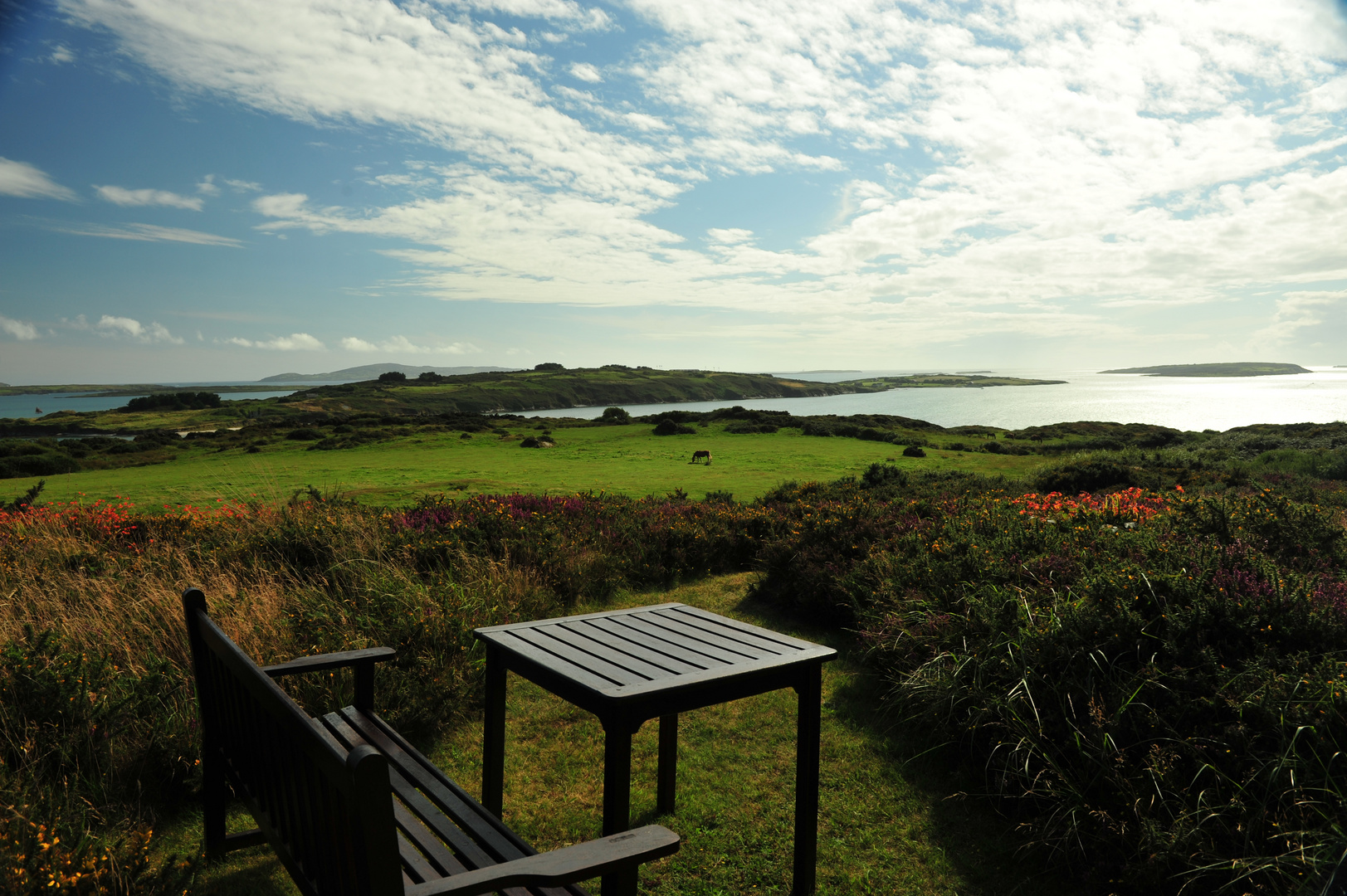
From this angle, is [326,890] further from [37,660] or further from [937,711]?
[937,711]

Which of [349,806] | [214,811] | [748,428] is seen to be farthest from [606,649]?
[748,428]

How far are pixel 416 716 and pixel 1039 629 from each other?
13.5 ft

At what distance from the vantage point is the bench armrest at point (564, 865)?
1.78 metres

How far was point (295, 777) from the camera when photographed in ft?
6.47

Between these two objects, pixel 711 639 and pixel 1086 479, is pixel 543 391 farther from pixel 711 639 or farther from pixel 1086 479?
pixel 711 639

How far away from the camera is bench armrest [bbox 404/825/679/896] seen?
5.84 ft

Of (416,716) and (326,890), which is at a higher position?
(326,890)

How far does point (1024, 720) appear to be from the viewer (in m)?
3.90

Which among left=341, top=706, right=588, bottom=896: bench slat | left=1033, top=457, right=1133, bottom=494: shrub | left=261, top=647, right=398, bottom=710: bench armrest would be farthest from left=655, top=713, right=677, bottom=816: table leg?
left=1033, top=457, right=1133, bottom=494: shrub

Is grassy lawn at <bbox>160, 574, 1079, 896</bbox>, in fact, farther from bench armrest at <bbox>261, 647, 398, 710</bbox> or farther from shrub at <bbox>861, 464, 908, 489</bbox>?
shrub at <bbox>861, 464, 908, 489</bbox>

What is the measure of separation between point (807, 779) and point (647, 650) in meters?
0.93

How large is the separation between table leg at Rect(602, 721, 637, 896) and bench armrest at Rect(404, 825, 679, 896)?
1.43 ft

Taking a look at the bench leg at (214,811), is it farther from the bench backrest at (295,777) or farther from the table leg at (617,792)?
the table leg at (617,792)

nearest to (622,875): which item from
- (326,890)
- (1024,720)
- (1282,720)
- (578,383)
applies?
(326,890)
